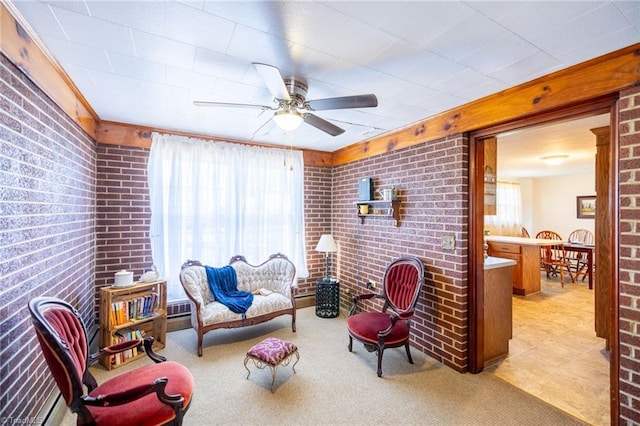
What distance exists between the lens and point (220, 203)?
3.84 metres

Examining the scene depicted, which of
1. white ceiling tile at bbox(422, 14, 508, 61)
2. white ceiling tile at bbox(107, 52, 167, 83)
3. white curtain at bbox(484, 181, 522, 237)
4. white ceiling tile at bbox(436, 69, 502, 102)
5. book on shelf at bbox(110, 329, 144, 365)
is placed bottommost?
book on shelf at bbox(110, 329, 144, 365)

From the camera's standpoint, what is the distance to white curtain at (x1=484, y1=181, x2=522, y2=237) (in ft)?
25.0

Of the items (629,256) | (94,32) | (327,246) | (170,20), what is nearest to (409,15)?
(170,20)

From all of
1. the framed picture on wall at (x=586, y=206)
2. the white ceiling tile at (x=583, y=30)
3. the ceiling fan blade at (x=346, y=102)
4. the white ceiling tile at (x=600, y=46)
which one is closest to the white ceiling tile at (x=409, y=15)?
the ceiling fan blade at (x=346, y=102)

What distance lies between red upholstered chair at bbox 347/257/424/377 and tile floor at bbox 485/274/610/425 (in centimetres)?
94

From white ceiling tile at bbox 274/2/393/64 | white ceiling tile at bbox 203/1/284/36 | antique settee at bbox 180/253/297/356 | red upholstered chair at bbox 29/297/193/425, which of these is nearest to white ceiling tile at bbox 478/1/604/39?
white ceiling tile at bbox 274/2/393/64

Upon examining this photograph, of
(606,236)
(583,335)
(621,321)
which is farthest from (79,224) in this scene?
(583,335)

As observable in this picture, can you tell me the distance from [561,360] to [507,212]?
5787mm

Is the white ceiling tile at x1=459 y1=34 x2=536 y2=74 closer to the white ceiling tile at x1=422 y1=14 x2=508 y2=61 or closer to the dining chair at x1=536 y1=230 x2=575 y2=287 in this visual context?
the white ceiling tile at x1=422 y1=14 x2=508 y2=61

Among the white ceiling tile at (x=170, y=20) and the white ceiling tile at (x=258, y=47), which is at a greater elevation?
the white ceiling tile at (x=170, y=20)

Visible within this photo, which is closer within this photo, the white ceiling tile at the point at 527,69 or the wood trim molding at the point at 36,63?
the wood trim molding at the point at 36,63

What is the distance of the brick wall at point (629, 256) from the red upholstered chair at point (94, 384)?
2666 mm

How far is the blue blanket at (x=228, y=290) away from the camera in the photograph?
3.22 m

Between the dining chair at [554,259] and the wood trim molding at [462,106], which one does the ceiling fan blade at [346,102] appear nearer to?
the wood trim molding at [462,106]
